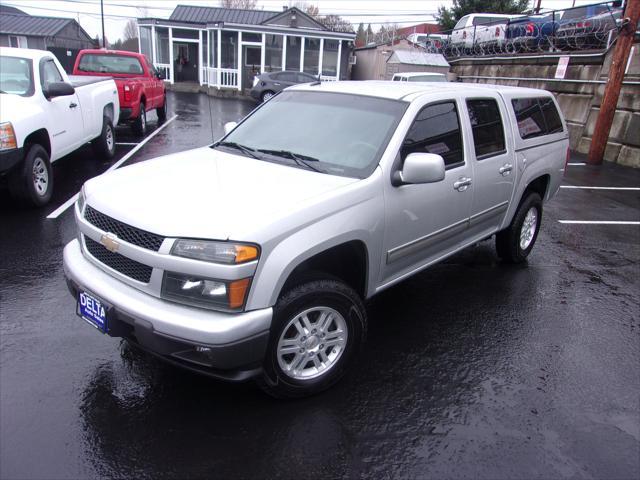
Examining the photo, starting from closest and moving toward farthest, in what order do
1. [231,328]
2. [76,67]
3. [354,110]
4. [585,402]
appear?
[231,328] → [585,402] → [354,110] → [76,67]

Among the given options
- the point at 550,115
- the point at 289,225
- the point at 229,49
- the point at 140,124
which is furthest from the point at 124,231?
the point at 229,49

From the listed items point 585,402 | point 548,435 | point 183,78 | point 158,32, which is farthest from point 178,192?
point 183,78

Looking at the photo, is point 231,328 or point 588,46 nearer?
point 231,328

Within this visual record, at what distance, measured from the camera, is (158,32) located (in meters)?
29.6

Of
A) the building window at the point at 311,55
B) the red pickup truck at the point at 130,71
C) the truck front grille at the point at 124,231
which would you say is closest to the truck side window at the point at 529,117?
the truck front grille at the point at 124,231

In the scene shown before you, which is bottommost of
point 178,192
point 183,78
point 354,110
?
point 183,78

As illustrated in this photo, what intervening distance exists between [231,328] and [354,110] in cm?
205

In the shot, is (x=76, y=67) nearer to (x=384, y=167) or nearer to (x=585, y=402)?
A: (x=384, y=167)

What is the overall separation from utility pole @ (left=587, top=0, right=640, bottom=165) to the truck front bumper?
11681mm

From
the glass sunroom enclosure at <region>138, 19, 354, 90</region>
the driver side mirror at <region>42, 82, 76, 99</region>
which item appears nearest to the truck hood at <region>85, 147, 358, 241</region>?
the driver side mirror at <region>42, 82, 76, 99</region>

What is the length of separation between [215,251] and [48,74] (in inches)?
228

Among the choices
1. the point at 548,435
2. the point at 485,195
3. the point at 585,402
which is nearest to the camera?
the point at 548,435

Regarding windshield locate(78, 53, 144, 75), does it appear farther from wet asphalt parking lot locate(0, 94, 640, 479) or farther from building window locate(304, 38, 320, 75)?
building window locate(304, 38, 320, 75)

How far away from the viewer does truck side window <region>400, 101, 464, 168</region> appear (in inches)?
141
